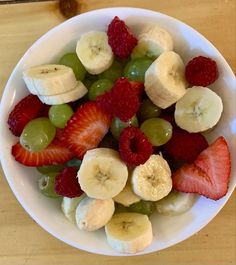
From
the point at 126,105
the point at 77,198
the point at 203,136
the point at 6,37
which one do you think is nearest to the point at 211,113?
the point at 203,136

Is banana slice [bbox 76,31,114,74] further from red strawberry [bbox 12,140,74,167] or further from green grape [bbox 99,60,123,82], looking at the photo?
red strawberry [bbox 12,140,74,167]

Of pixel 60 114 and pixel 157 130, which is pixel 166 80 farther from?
pixel 60 114

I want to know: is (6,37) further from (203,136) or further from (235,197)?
(235,197)

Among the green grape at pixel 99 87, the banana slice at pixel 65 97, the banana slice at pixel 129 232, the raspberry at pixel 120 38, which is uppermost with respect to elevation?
the raspberry at pixel 120 38

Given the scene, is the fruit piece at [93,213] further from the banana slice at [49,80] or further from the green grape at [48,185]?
the banana slice at [49,80]

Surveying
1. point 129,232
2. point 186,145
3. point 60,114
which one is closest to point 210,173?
point 186,145

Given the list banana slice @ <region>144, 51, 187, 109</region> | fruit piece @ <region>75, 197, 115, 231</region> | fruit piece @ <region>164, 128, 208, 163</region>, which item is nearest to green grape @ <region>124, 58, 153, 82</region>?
banana slice @ <region>144, 51, 187, 109</region>

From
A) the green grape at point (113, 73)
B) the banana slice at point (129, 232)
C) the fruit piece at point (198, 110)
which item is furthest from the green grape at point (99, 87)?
the banana slice at point (129, 232)
